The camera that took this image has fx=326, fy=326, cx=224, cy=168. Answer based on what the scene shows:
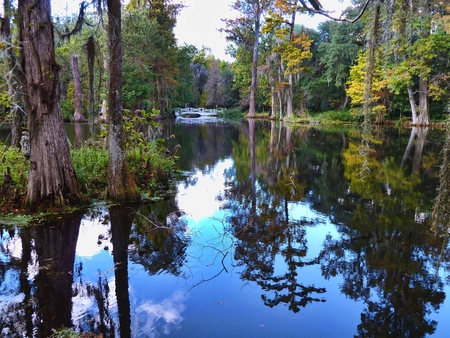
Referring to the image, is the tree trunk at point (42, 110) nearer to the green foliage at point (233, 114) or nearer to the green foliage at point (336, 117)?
the green foliage at point (336, 117)

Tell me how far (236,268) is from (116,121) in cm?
397

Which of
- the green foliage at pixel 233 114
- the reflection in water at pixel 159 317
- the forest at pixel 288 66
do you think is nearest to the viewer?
the reflection in water at pixel 159 317

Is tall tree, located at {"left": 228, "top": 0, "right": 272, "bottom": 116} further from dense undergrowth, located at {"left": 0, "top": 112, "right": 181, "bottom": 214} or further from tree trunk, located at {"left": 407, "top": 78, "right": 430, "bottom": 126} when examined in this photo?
dense undergrowth, located at {"left": 0, "top": 112, "right": 181, "bottom": 214}

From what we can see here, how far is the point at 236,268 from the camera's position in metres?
4.61

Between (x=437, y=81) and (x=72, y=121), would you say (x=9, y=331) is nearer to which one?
(x=437, y=81)

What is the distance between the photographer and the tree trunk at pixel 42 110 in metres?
5.80

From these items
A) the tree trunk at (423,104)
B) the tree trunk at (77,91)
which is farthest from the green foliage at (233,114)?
the tree trunk at (423,104)

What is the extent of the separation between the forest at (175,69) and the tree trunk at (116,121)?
0.07 ft

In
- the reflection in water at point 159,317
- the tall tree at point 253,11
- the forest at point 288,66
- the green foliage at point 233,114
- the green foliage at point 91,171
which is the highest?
the tall tree at point 253,11

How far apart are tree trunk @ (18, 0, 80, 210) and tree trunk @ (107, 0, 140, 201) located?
2.85 ft

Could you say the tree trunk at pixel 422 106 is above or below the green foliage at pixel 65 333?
above

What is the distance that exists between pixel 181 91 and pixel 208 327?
153 feet

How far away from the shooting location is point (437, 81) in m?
24.3

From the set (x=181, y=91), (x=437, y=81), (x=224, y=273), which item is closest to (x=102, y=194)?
(x=224, y=273)
